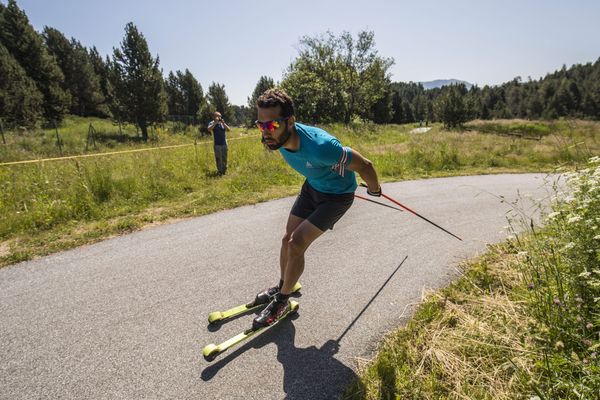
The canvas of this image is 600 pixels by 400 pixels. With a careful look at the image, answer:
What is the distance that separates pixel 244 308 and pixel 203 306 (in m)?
0.50

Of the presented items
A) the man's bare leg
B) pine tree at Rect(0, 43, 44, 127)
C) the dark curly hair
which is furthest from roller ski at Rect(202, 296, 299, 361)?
pine tree at Rect(0, 43, 44, 127)

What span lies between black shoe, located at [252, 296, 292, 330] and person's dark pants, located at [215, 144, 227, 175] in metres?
7.70

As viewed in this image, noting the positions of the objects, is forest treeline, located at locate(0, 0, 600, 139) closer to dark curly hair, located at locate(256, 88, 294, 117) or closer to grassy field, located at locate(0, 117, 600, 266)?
grassy field, located at locate(0, 117, 600, 266)

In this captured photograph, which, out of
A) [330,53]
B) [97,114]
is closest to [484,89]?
[330,53]

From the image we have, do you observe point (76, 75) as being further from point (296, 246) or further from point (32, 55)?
point (296, 246)

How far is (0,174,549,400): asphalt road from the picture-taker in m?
2.47

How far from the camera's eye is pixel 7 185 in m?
6.95

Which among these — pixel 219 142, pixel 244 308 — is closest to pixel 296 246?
pixel 244 308

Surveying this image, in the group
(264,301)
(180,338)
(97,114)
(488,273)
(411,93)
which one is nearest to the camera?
(180,338)

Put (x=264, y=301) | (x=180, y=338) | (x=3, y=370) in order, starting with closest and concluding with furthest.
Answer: (x=3, y=370) → (x=180, y=338) → (x=264, y=301)

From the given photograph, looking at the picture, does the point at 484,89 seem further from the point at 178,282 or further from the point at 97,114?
the point at 178,282

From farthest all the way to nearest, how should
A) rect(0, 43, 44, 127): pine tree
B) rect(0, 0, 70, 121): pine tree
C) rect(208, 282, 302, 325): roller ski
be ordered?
rect(0, 0, 70, 121): pine tree, rect(0, 43, 44, 127): pine tree, rect(208, 282, 302, 325): roller ski

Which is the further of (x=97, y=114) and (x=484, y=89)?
(x=484, y=89)

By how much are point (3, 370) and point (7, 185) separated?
6466 millimetres
